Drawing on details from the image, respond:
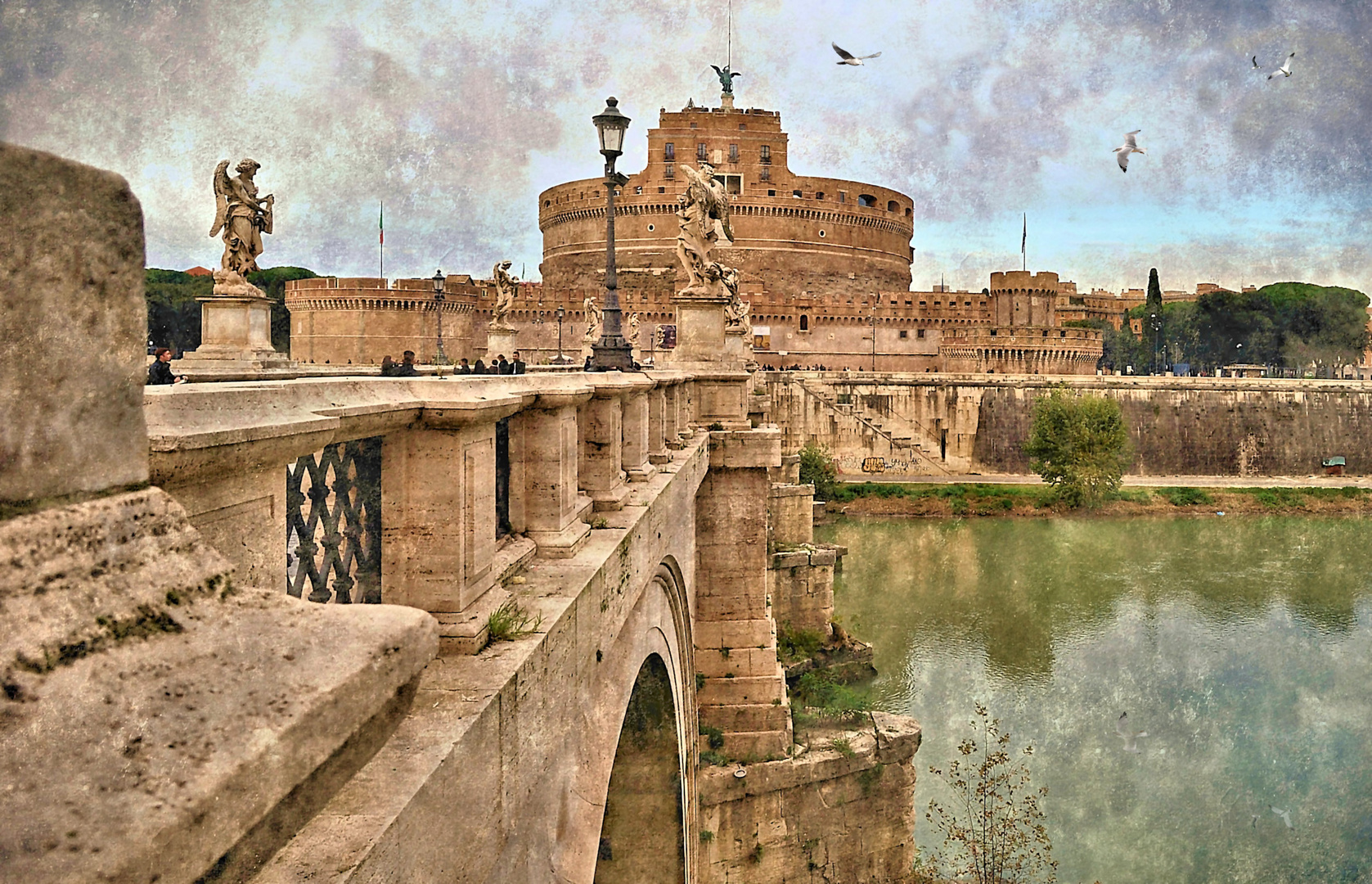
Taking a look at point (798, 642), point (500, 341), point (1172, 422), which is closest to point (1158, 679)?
point (798, 642)

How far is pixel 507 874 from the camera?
213 cm

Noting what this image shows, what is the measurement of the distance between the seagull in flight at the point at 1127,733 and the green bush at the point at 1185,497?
2126 centimetres

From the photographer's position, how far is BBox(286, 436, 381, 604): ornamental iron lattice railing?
2062mm

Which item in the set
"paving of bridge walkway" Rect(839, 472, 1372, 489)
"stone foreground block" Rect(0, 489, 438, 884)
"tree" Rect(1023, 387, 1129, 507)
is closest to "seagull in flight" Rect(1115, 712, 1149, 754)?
"stone foreground block" Rect(0, 489, 438, 884)

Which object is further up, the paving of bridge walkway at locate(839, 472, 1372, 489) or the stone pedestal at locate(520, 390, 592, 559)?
the stone pedestal at locate(520, 390, 592, 559)

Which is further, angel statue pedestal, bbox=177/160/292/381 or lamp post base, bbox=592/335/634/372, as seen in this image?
angel statue pedestal, bbox=177/160/292/381

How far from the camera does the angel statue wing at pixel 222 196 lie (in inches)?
396

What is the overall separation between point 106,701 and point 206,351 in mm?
10411

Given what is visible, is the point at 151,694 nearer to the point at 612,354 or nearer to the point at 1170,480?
the point at 612,354

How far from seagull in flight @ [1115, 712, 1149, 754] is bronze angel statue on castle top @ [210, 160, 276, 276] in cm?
1229

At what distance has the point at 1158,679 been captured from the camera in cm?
1600

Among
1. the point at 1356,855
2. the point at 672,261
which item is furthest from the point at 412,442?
the point at 672,261

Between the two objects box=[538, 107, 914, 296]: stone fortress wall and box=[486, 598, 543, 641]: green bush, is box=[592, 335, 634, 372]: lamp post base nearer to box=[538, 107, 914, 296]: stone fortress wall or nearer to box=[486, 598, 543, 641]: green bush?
box=[486, 598, 543, 641]: green bush

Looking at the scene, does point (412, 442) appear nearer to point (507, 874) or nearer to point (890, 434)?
point (507, 874)
